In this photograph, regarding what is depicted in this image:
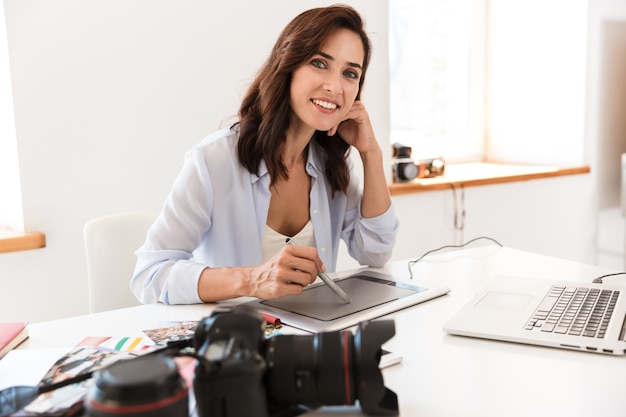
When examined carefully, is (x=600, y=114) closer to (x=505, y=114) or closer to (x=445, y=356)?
(x=505, y=114)

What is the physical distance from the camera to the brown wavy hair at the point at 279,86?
60.7 inches

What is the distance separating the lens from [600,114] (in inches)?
133

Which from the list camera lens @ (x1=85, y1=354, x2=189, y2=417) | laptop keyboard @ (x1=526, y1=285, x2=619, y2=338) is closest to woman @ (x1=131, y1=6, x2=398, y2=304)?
laptop keyboard @ (x1=526, y1=285, x2=619, y2=338)

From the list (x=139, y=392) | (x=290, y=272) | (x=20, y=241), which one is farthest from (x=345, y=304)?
(x=20, y=241)

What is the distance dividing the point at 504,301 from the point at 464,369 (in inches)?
12.9

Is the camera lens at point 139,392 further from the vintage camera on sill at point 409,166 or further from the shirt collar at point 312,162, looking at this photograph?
the vintage camera on sill at point 409,166

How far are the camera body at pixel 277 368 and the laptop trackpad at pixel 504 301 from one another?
486mm

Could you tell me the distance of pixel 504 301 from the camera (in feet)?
4.14

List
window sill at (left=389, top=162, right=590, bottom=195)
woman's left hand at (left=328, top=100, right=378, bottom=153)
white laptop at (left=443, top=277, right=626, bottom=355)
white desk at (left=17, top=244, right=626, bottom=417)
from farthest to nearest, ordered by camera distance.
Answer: window sill at (left=389, top=162, right=590, bottom=195) < woman's left hand at (left=328, top=100, right=378, bottom=153) < white laptop at (left=443, top=277, right=626, bottom=355) < white desk at (left=17, top=244, right=626, bottom=417)

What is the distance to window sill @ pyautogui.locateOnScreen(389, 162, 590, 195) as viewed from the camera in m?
2.88

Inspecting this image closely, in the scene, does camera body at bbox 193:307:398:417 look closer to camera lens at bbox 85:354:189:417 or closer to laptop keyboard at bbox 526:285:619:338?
camera lens at bbox 85:354:189:417

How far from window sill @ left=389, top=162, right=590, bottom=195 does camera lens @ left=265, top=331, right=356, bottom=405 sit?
2039 millimetres

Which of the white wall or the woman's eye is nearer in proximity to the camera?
the woman's eye

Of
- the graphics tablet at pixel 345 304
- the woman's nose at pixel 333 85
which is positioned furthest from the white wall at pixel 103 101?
the graphics tablet at pixel 345 304
